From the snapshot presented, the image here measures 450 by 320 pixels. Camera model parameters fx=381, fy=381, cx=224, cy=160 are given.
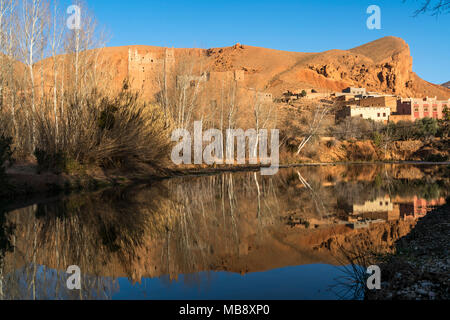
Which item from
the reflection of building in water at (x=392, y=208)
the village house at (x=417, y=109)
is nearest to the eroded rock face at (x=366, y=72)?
the village house at (x=417, y=109)

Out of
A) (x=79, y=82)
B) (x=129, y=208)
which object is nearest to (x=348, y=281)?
(x=129, y=208)

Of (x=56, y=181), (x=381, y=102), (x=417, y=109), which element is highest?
(x=381, y=102)

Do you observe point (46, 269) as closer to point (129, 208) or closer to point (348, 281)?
point (348, 281)

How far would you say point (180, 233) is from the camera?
892 cm

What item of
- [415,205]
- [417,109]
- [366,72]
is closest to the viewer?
[415,205]

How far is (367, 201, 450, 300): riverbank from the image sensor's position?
4578 mm

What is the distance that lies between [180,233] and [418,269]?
5.16 meters

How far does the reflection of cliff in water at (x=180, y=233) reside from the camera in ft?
20.7

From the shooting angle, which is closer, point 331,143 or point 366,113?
point 331,143

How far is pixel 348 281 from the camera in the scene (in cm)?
545

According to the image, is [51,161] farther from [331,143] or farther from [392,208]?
[331,143]

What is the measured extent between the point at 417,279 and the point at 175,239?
489cm

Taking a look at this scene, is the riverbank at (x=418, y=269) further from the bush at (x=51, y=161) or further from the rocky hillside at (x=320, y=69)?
the rocky hillside at (x=320, y=69)

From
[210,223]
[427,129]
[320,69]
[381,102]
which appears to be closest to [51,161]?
[210,223]
